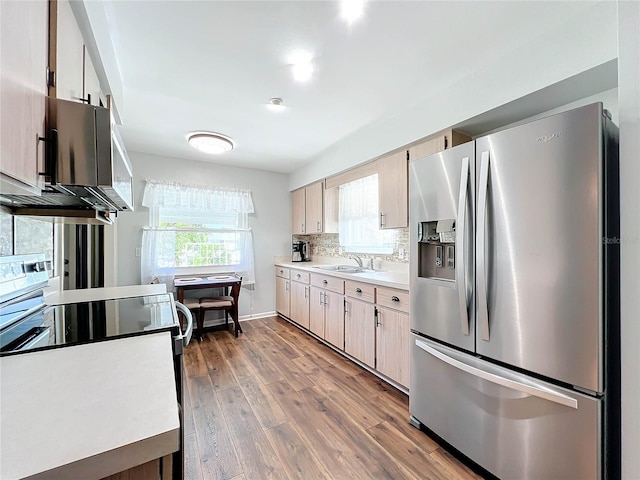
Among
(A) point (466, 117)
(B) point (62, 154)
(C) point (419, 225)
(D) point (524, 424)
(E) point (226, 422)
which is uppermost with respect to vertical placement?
(A) point (466, 117)

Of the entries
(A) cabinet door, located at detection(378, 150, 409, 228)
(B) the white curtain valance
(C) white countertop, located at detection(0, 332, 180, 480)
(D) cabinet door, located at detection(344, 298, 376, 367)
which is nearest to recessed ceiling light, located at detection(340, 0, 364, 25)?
(A) cabinet door, located at detection(378, 150, 409, 228)

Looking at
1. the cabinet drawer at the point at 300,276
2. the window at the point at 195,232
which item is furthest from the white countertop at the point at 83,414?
the window at the point at 195,232

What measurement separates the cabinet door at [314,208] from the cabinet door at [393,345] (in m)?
1.83

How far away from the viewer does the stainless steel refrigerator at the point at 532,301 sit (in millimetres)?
1091

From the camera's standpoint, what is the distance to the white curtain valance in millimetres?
3562

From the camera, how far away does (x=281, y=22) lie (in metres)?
1.44

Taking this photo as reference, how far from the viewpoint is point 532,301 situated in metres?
1.24

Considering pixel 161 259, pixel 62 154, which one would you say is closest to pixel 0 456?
pixel 62 154

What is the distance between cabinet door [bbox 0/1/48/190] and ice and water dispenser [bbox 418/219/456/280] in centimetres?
178

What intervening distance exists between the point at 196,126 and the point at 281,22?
1.66m

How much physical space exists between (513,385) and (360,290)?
1423 millimetres

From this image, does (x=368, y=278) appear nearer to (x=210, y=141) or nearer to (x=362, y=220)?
(x=362, y=220)

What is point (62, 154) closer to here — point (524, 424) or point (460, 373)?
point (460, 373)

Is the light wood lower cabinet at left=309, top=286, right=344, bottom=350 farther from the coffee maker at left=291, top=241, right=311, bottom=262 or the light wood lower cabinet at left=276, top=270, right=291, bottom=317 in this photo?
the coffee maker at left=291, top=241, right=311, bottom=262
